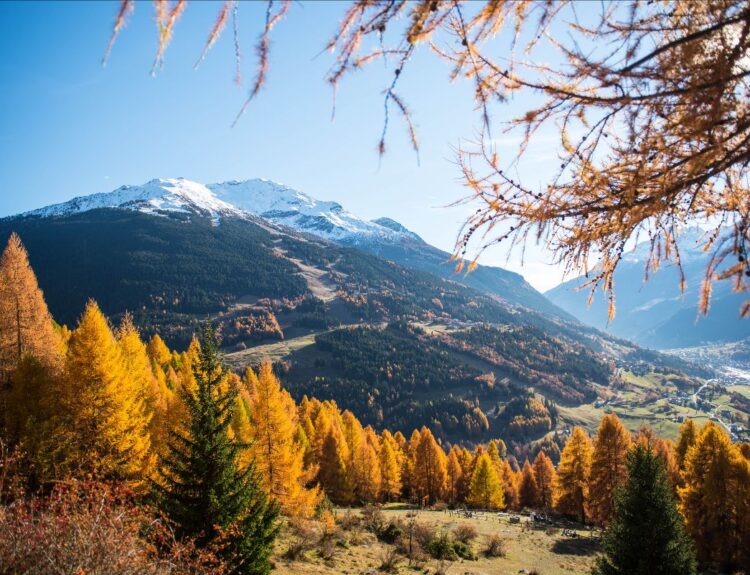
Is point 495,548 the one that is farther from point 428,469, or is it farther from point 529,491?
point 529,491

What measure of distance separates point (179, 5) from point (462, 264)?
119 inches

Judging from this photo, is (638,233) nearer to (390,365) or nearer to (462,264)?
(462,264)

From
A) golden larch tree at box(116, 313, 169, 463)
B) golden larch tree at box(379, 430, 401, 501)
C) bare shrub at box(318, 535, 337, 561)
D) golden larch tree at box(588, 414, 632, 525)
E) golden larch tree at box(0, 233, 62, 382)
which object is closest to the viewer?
bare shrub at box(318, 535, 337, 561)

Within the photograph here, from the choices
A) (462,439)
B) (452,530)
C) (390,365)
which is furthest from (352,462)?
(390,365)

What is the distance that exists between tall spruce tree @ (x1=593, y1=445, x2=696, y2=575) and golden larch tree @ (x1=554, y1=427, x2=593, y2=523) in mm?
22286

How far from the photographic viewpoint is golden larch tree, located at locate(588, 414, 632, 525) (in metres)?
35.4

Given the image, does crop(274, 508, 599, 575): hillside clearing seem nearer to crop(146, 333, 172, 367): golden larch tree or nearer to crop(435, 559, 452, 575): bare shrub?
crop(435, 559, 452, 575): bare shrub

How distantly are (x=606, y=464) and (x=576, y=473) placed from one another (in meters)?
5.38

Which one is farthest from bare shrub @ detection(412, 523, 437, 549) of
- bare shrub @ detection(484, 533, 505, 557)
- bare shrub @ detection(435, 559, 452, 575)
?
bare shrub @ detection(484, 533, 505, 557)

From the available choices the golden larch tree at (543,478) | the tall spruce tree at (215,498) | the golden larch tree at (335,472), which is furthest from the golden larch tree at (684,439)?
the tall spruce tree at (215,498)

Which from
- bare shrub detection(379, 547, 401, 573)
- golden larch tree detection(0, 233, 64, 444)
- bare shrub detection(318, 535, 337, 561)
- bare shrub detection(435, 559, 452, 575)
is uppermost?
golden larch tree detection(0, 233, 64, 444)

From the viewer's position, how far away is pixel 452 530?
30578 millimetres

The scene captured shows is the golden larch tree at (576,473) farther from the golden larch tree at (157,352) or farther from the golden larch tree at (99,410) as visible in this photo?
the golden larch tree at (157,352)

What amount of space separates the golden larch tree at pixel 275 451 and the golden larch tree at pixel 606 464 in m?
26.1
